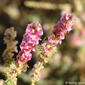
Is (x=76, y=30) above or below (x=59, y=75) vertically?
above

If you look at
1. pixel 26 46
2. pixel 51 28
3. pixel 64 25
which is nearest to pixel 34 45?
pixel 26 46

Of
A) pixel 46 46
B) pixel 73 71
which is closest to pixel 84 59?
pixel 73 71

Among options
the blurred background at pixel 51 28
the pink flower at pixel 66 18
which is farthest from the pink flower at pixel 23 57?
the blurred background at pixel 51 28

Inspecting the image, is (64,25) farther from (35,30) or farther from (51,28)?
(51,28)

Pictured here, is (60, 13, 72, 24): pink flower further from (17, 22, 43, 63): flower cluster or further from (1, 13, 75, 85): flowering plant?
(17, 22, 43, 63): flower cluster

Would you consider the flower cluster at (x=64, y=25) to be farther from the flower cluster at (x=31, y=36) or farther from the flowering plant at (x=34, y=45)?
the flower cluster at (x=31, y=36)

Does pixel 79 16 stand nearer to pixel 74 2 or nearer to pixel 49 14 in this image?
pixel 74 2

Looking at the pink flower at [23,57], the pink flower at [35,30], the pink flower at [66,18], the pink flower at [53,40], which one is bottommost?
the pink flower at [23,57]

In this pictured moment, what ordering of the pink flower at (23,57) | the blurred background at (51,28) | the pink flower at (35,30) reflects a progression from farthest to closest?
the blurred background at (51,28) → the pink flower at (23,57) → the pink flower at (35,30)
